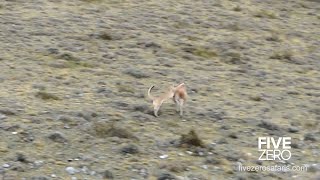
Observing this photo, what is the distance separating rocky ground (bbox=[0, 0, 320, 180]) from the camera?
289 inches

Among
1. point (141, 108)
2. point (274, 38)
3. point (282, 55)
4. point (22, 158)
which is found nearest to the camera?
point (22, 158)

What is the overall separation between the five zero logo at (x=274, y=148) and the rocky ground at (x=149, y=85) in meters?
0.09

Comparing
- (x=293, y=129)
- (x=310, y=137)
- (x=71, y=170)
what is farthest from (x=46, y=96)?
(x=310, y=137)

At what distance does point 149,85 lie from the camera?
10.1 meters

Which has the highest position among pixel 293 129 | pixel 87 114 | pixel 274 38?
pixel 87 114

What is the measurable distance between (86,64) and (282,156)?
4.00 metres

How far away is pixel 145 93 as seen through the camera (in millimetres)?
9664

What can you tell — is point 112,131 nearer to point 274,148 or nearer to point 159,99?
point 159,99

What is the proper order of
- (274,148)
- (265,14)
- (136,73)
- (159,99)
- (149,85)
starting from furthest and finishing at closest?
(265,14)
(136,73)
(149,85)
(159,99)
(274,148)

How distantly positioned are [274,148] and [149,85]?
8.23 ft

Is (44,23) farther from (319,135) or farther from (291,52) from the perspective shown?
(319,135)

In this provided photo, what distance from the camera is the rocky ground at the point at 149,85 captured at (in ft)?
24.1

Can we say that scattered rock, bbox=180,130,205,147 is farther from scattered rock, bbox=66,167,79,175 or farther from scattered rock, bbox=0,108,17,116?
scattered rock, bbox=0,108,17,116

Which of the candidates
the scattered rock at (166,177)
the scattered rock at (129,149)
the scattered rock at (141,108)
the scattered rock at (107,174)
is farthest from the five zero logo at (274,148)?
the scattered rock at (107,174)
